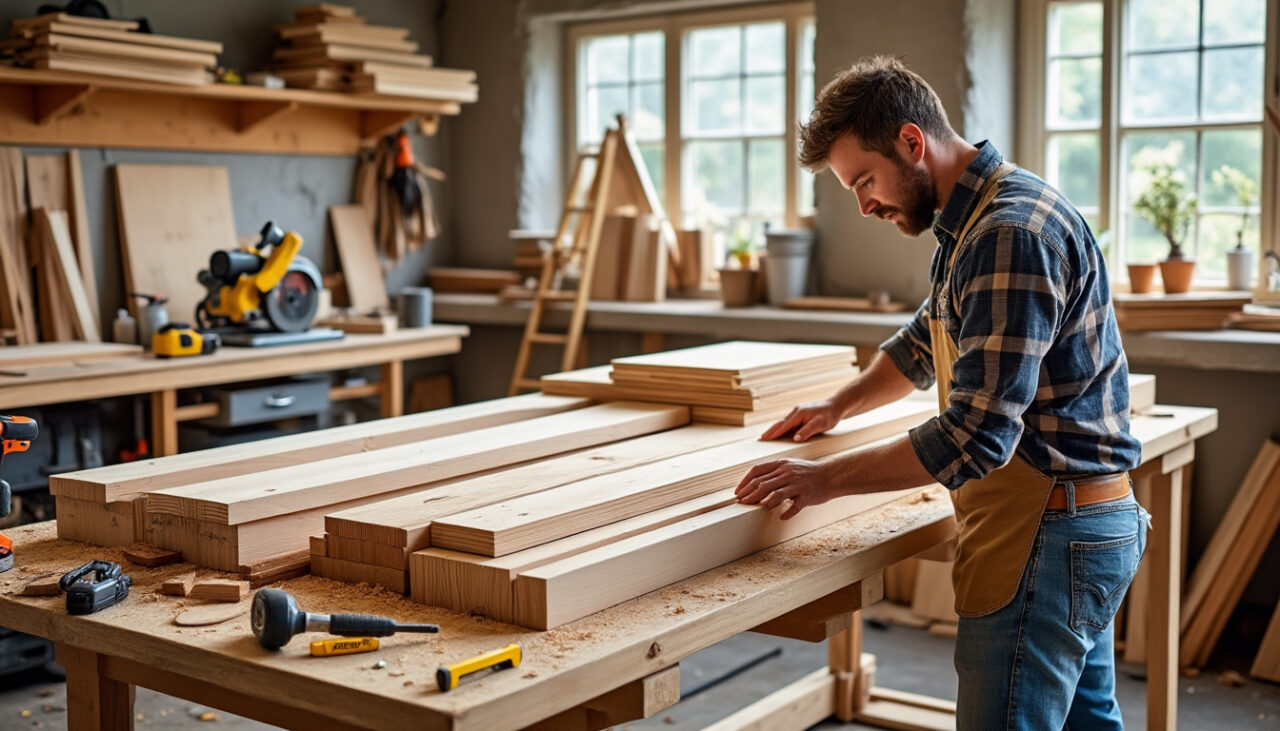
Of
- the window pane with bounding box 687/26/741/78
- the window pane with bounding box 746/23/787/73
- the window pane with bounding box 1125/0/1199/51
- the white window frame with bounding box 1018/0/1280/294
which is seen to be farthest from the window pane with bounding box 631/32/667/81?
the window pane with bounding box 1125/0/1199/51

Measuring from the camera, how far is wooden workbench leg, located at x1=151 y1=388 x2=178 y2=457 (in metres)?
4.75

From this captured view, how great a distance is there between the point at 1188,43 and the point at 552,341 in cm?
300

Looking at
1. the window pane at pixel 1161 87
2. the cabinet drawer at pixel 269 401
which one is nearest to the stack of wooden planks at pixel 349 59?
the cabinet drawer at pixel 269 401

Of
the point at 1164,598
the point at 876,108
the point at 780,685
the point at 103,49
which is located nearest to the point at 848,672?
the point at 780,685

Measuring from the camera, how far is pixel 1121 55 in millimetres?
5207

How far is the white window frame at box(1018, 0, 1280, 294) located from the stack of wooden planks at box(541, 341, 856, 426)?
2290 millimetres

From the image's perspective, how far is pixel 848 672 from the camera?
4.16m

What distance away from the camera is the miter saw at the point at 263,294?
502 cm

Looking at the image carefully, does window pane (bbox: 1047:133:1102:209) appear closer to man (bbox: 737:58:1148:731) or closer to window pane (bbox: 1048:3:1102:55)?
window pane (bbox: 1048:3:1102:55)

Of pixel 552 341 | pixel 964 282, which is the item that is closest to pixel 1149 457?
pixel 964 282

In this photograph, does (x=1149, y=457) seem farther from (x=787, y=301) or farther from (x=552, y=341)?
(x=552, y=341)

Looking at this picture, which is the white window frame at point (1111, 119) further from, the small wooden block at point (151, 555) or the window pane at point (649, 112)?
the small wooden block at point (151, 555)

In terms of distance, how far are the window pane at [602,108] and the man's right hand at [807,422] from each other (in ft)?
13.4

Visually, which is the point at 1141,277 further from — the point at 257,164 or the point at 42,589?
the point at 42,589
